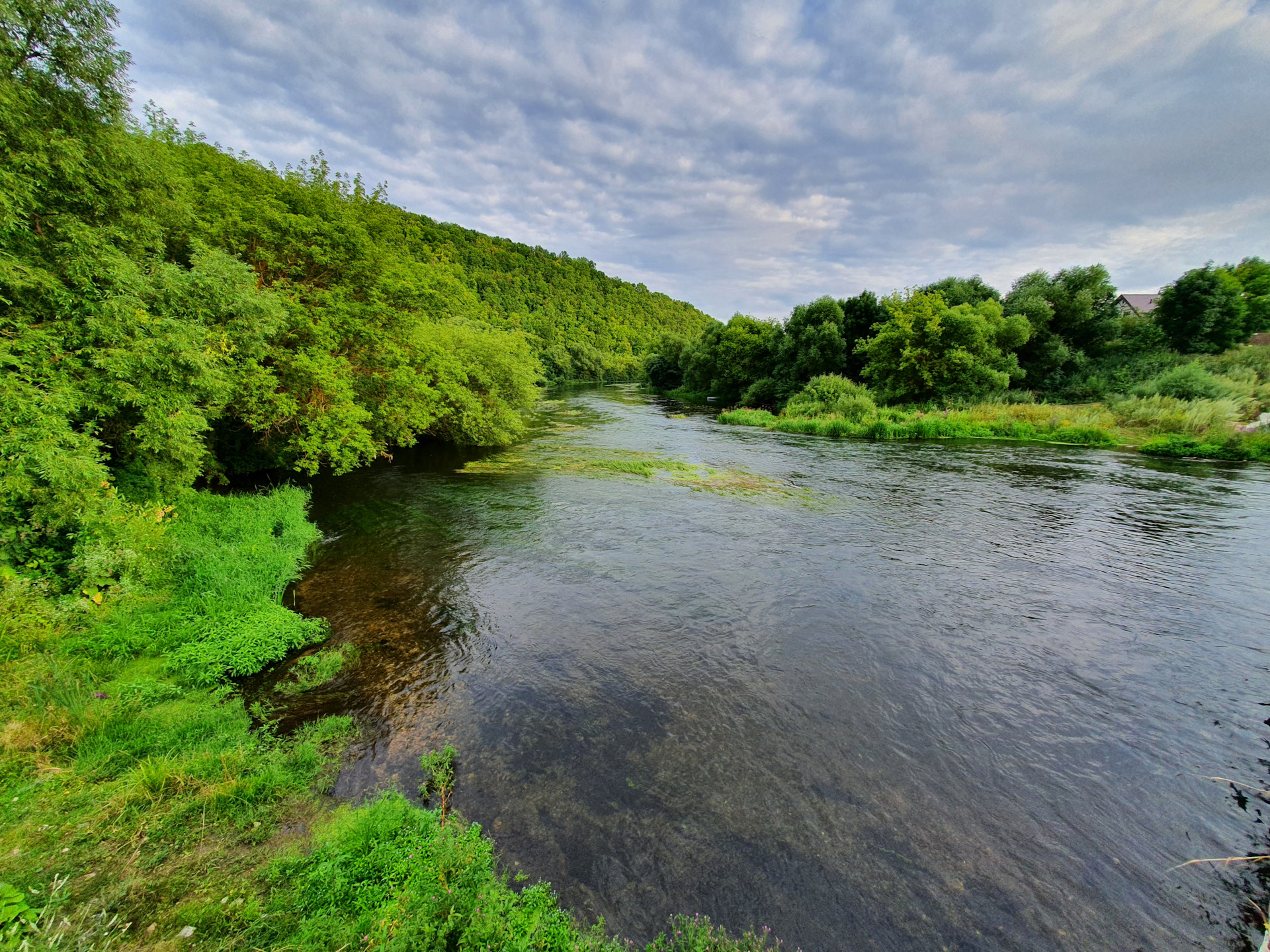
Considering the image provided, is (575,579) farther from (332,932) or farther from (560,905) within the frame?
(332,932)

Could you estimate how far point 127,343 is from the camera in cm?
856

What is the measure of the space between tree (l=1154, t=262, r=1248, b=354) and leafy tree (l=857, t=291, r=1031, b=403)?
381 inches

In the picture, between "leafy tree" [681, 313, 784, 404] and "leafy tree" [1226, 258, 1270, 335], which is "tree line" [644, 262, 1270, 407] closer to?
"leafy tree" [1226, 258, 1270, 335]

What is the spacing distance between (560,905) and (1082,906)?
498 centimetres

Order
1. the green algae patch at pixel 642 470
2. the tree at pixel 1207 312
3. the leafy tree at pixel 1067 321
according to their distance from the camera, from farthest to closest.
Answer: the leafy tree at pixel 1067 321 → the tree at pixel 1207 312 → the green algae patch at pixel 642 470

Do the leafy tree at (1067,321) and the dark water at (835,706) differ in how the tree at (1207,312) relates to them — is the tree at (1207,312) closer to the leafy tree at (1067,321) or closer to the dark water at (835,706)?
the leafy tree at (1067,321)

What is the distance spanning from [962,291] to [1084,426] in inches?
907

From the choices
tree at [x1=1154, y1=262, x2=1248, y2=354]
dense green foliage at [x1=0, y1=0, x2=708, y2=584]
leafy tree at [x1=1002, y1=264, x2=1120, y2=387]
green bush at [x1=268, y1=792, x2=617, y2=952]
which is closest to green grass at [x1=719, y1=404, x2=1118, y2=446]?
leafy tree at [x1=1002, y1=264, x2=1120, y2=387]

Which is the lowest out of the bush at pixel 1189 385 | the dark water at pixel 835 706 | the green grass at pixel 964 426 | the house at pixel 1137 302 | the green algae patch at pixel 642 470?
the dark water at pixel 835 706

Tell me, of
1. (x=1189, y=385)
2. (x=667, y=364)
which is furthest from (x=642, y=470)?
(x=667, y=364)

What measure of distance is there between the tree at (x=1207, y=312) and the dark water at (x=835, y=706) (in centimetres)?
3289

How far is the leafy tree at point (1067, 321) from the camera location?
39812mm

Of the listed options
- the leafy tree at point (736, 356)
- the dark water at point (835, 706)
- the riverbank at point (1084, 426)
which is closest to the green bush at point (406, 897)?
the dark water at point (835, 706)

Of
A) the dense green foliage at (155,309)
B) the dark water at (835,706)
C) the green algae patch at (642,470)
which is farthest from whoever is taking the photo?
the green algae patch at (642,470)
